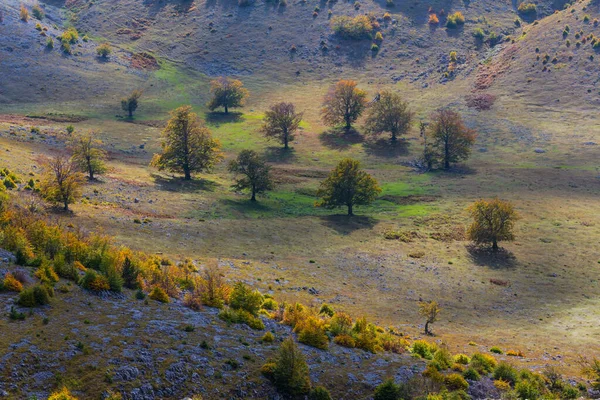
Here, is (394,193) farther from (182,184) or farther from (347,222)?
(182,184)

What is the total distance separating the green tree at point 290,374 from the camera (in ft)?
82.4

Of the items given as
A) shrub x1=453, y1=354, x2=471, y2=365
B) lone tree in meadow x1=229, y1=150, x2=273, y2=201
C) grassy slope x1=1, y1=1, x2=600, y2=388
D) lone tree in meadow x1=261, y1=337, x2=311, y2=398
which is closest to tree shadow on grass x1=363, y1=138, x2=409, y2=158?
grassy slope x1=1, y1=1, x2=600, y2=388

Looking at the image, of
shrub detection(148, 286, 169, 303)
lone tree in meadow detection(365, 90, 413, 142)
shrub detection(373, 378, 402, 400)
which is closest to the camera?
shrub detection(373, 378, 402, 400)

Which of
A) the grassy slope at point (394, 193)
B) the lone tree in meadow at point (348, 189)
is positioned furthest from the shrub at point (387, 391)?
the lone tree in meadow at point (348, 189)

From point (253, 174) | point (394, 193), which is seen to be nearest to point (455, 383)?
point (253, 174)

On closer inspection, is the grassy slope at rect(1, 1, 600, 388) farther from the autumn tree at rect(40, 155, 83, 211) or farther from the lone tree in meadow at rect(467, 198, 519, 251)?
the lone tree in meadow at rect(467, 198, 519, 251)

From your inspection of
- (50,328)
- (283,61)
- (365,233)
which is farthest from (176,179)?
(283,61)

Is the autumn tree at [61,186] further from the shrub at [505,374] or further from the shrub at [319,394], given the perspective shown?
the shrub at [505,374]

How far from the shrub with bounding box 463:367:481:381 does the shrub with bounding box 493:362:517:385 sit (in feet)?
3.94

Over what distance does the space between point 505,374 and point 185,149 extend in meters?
64.5

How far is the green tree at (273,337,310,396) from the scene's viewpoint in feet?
82.4

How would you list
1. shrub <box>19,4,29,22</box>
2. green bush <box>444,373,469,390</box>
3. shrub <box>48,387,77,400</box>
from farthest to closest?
shrub <box>19,4,29,22</box> → green bush <box>444,373,469,390</box> → shrub <box>48,387,77,400</box>

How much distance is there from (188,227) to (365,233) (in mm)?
21889

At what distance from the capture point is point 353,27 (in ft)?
529
